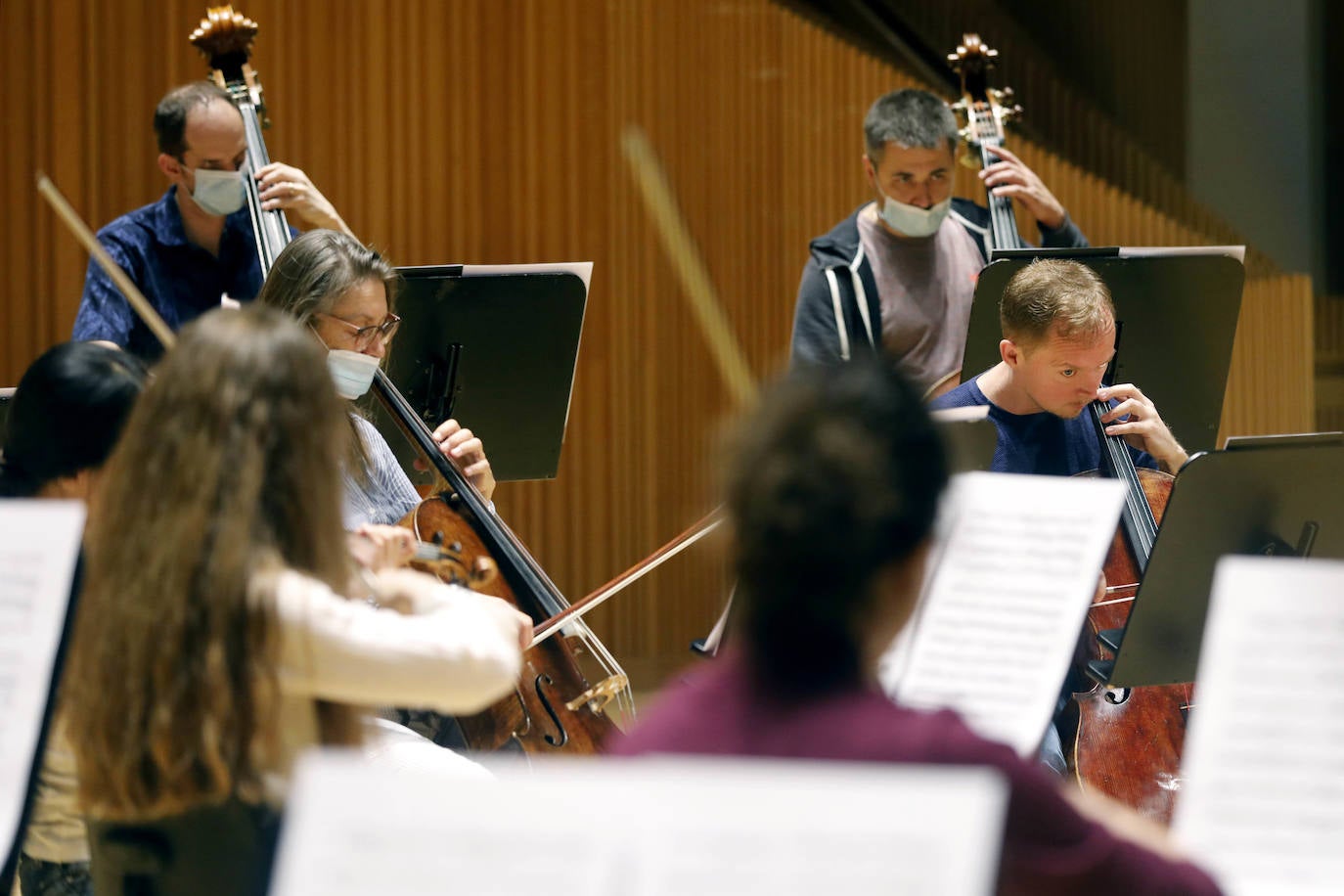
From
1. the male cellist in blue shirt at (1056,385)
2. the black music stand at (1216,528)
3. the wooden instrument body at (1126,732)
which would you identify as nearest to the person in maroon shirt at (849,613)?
the black music stand at (1216,528)

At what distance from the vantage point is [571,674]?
2203 mm

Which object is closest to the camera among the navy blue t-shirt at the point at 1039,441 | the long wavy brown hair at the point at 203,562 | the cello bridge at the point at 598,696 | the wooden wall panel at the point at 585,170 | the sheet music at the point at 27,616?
the long wavy brown hair at the point at 203,562

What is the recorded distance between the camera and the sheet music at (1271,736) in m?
1.10

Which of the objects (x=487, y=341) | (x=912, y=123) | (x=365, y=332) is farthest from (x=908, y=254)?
(x=365, y=332)

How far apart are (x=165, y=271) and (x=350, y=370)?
2.65ft

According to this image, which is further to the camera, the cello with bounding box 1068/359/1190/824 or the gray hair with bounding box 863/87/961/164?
the gray hair with bounding box 863/87/961/164

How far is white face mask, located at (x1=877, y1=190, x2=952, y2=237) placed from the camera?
3172 mm

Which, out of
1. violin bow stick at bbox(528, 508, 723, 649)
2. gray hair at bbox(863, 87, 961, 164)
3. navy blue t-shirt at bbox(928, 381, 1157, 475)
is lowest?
violin bow stick at bbox(528, 508, 723, 649)

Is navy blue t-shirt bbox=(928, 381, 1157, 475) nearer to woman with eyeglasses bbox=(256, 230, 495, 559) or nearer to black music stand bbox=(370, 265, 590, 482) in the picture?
black music stand bbox=(370, 265, 590, 482)

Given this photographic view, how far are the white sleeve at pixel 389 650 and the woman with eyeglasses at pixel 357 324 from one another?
0.96 m

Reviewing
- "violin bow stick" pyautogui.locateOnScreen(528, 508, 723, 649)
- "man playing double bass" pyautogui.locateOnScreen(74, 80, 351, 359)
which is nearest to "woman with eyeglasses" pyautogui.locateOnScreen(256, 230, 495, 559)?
"violin bow stick" pyautogui.locateOnScreen(528, 508, 723, 649)

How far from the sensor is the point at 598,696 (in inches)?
86.2

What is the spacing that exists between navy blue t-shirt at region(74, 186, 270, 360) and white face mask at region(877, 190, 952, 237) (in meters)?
1.25

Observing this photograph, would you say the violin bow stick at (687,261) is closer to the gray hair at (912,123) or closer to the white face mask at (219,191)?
the gray hair at (912,123)
